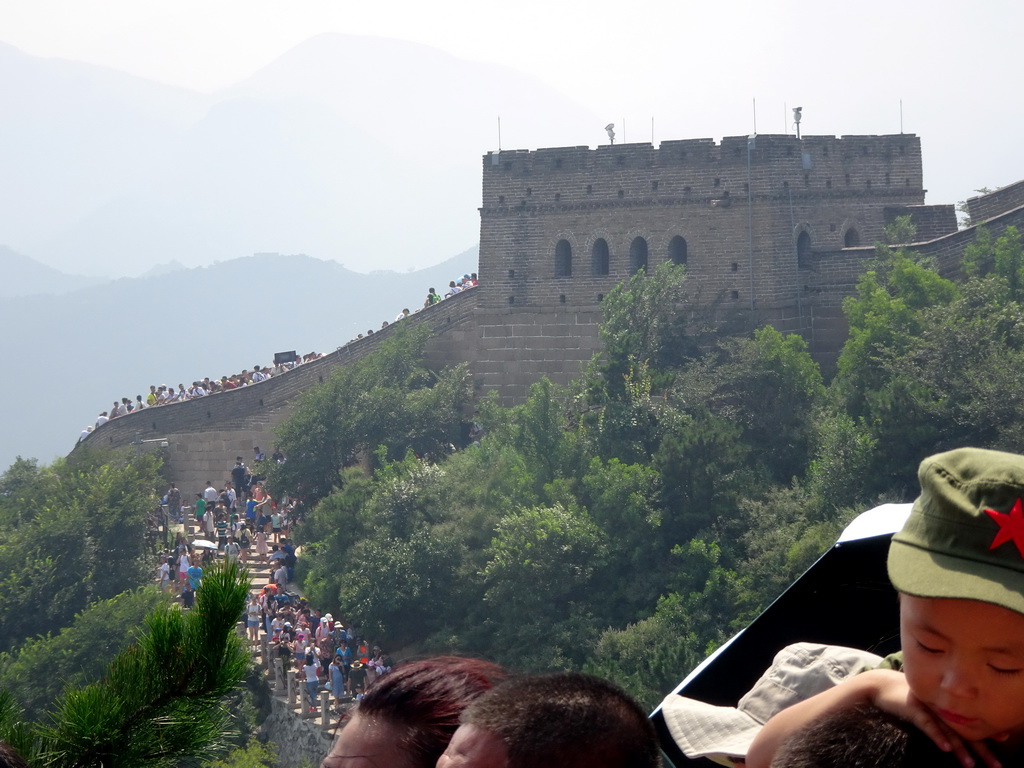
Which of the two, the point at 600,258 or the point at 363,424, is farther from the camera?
the point at 363,424

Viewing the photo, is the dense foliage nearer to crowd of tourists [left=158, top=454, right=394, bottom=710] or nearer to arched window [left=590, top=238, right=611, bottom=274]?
crowd of tourists [left=158, top=454, right=394, bottom=710]

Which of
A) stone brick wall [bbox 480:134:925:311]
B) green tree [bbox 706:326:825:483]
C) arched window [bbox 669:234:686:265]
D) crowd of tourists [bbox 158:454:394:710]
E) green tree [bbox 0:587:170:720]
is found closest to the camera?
crowd of tourists [bbox 158:454:394:710]

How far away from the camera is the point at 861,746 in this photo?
167 cm

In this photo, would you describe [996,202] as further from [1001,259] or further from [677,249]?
[677,249]

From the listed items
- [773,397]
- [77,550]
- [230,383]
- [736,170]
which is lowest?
[77,550]

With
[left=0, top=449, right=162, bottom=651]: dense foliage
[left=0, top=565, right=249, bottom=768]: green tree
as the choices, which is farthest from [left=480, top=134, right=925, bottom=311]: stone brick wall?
[left=0, top=565, right=249, bottom=768]: green tree

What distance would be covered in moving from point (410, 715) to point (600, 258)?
90.2ft

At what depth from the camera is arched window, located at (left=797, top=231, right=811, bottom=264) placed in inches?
1114

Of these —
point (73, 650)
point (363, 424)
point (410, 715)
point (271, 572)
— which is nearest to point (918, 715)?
point (410, 715)

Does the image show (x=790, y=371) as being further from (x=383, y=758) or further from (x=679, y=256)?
(x=383, y=758)

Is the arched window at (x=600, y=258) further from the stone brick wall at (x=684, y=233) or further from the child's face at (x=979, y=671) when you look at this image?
the child's face at (x=979, y=671)

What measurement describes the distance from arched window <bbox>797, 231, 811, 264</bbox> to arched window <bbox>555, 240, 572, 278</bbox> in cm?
454

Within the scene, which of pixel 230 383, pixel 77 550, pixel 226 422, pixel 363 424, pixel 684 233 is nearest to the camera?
pixel 684 233

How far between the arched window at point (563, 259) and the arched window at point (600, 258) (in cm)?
49
